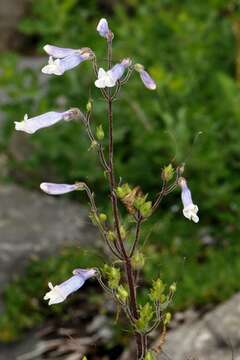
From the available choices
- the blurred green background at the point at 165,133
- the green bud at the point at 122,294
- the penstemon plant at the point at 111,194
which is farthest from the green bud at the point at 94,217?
the blurred green background at the point at 165,133

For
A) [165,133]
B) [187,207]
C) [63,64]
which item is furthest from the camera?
[165,133]

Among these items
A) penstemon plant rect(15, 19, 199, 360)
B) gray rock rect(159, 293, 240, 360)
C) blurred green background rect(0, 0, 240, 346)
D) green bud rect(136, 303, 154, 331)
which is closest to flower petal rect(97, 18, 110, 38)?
penstemon plant rect(15, 19, 199, 360)

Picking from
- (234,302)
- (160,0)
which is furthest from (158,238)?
(160,0)

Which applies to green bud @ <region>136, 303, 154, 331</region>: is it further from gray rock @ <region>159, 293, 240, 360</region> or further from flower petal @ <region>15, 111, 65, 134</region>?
gray rock @ <region>159, 293, 240, 360</region>

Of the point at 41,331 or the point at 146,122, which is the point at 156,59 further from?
the point at 41,331

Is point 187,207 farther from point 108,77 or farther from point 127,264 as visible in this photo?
point 108,77

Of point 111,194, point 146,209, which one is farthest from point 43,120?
point 146,209

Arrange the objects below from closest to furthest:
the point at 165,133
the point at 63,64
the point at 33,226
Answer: the point at 63,64 → the point at 165,133 → the point at 33,226
